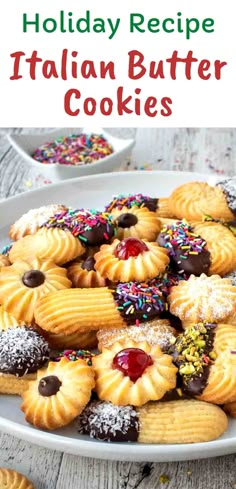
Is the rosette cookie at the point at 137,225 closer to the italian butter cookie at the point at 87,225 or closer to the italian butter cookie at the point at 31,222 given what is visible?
the italian butter cookie at the point at 87,225

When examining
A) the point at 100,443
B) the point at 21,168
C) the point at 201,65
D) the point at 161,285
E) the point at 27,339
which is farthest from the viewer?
the point at 201,65

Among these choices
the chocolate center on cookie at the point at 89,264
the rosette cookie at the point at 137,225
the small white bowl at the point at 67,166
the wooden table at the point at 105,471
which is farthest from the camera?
the small white bowl at the point at 67,166

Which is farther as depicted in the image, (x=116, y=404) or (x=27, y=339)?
(x=27, y=339)

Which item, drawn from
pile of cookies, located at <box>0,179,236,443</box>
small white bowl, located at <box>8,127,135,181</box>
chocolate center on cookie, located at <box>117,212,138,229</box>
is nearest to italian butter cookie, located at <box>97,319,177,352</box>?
pile of cookies, located at <box>0,179,236,443</box>

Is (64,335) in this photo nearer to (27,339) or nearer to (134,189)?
(27,339)

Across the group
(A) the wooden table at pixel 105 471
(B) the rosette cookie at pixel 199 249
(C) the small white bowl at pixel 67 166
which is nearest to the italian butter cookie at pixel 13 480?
(A) the wooden table at pixel 105 471

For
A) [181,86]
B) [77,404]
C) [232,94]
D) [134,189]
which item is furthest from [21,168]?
[77,404]
